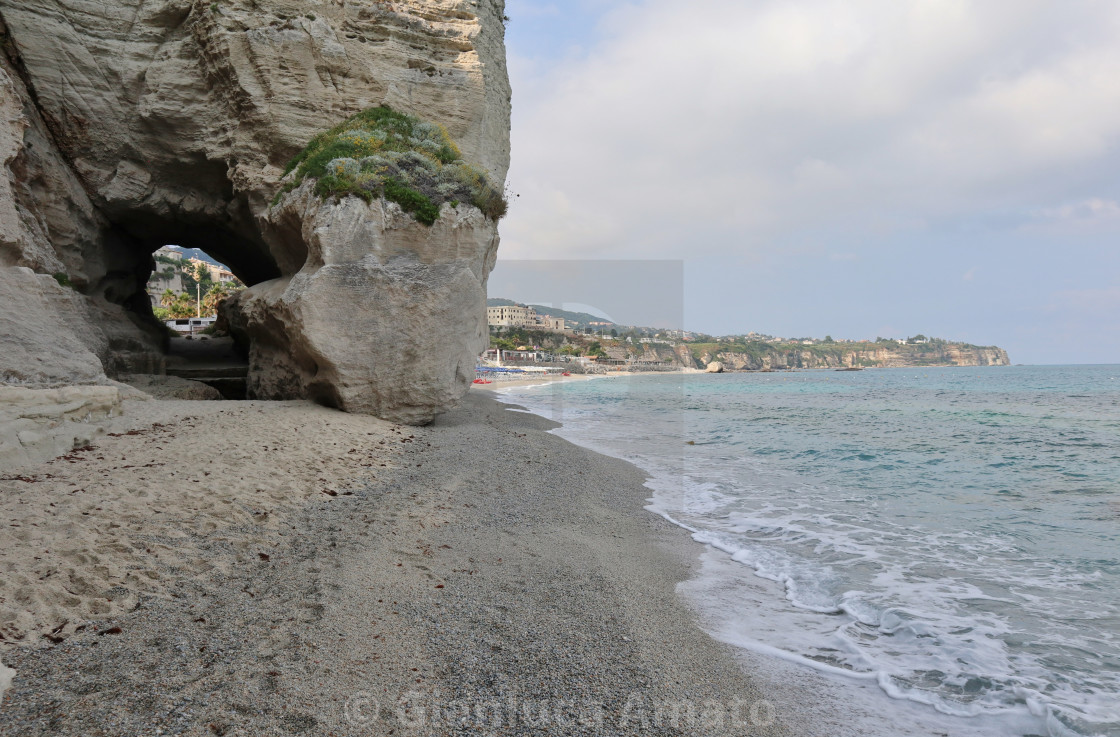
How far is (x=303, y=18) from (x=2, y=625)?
15.2 meters

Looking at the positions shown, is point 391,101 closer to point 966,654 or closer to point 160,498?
point 160,498

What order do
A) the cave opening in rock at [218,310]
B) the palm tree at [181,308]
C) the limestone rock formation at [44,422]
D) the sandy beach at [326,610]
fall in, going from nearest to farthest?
1. the sandy beach at [326,610]
2. the limestone rock formation at [44,422]
3. the cave opening in rock at [218,310]
4. the palm tree at [181,308]

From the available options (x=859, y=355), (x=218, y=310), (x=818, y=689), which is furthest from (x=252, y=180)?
(x=859, y=355)

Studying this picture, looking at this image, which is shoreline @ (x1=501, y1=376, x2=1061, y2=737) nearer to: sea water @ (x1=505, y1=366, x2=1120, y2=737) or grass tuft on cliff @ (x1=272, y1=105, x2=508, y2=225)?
sea water @ (x1=505, y1=366, x2=1120, y2=737)

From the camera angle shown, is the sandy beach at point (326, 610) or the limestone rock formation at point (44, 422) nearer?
the sandy beach at point (326, 610)

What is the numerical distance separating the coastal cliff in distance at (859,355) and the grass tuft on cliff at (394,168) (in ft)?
468

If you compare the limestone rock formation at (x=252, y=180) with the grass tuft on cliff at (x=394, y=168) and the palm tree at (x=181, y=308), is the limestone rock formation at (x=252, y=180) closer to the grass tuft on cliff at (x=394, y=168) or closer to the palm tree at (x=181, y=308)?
the grass tuft on cliff at (x=394, y=168)

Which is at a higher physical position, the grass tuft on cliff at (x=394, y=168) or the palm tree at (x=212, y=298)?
the palm tree at (x=212, y=298)

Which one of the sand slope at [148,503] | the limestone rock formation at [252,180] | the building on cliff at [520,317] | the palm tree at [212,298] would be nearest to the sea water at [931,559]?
the sand slope at [148,503]

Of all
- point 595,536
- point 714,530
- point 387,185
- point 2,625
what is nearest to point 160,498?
point 2,625

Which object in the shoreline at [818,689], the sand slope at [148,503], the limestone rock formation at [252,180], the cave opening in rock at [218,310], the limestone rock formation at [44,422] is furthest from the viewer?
the cave opening in rock at [218,310]

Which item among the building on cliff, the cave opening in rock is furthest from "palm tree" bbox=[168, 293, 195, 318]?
the building on cliff

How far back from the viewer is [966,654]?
4.58m

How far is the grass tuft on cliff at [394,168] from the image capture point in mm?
11914
